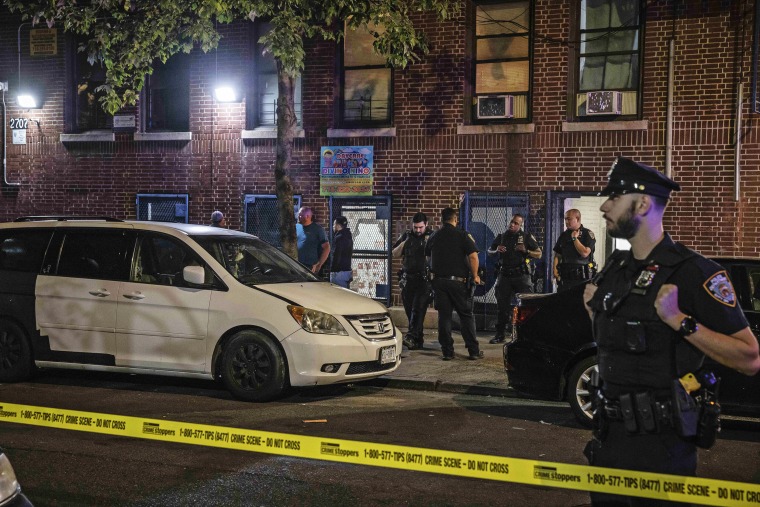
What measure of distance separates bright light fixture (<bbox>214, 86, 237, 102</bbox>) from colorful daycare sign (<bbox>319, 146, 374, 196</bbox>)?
200 cm

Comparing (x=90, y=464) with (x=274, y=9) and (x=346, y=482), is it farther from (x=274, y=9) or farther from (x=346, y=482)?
(x=274, y=9)

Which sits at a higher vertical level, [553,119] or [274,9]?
[274,9]

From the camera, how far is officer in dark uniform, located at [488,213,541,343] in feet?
45.4

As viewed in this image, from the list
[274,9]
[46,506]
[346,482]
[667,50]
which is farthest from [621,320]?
[667,50]

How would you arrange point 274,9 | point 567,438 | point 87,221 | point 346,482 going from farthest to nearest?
point 274,9, point 87,221, point 567,438, point 346,482

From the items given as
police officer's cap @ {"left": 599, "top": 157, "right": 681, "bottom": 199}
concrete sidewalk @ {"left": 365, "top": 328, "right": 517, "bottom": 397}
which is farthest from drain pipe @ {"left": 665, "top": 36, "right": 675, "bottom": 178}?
police officer's cap @ {"left": 599, "top": 157, "right": 681, "bottom": 199}

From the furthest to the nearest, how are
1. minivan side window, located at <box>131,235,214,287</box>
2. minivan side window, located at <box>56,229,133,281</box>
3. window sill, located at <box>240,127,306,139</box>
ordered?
window sill, located at <box>240,127,306,139</box> < minivan side window, located at <box>56,229,133,281</box> < minivan side window, located at <box>131,235,214,287</box>

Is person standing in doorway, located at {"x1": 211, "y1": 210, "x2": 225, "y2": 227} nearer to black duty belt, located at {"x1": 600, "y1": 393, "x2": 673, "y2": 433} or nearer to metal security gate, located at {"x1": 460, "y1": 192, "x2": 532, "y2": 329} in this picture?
metal security gate, located at {"x1": 460, "y1": 192, "x2": 532, "y2": 329}

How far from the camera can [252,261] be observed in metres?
10.2

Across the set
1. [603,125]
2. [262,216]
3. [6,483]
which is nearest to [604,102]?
[603,125]

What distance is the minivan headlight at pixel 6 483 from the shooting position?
12.8ft

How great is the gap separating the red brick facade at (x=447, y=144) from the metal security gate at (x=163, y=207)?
15 centimetres

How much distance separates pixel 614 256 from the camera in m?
4.01

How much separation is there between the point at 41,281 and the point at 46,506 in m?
4.81
